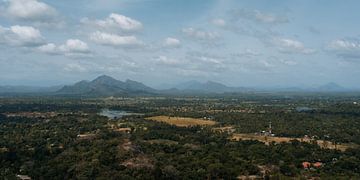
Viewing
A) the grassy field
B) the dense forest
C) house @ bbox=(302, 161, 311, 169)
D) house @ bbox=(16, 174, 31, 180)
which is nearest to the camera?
house @ bbox=(16, 174, 31, 180)

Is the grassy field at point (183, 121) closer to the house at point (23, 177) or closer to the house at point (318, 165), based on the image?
the house at point (318, 165)

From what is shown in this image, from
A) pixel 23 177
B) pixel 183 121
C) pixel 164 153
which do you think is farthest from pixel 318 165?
pixel 183 121

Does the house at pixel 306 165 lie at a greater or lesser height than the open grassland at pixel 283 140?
lesser

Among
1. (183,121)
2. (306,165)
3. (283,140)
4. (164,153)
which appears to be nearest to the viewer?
(306,165)

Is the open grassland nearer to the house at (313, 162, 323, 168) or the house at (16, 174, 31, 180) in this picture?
the house at (313, 162, 323, 168)

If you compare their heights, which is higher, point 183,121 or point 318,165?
point 183,121

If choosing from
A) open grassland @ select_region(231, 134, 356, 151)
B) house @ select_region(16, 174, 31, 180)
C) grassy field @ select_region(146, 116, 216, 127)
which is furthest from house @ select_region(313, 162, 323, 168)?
grassy field @ select_region(146, 116, 216, 127)

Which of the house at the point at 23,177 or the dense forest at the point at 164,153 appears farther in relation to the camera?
the dense forest at the point at 164,153

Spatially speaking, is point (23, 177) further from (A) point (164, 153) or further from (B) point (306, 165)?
(B) point (306, 165)

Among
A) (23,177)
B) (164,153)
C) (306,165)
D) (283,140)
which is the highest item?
(283,140)

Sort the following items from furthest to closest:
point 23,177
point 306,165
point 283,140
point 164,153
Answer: point 283,140, point 164,153, point 306,165, point 23,177

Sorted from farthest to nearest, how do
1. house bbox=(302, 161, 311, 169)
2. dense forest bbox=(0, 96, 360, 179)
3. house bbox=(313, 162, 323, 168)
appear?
house bbox=(313, 162, 323, 168) → house bbox=(302, 161, 311, 169) → dense forest bbox=(0, 96, 360, 179)

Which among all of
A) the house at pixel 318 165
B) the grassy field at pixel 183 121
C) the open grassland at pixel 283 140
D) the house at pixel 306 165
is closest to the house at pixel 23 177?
the house at pixel 306 165
